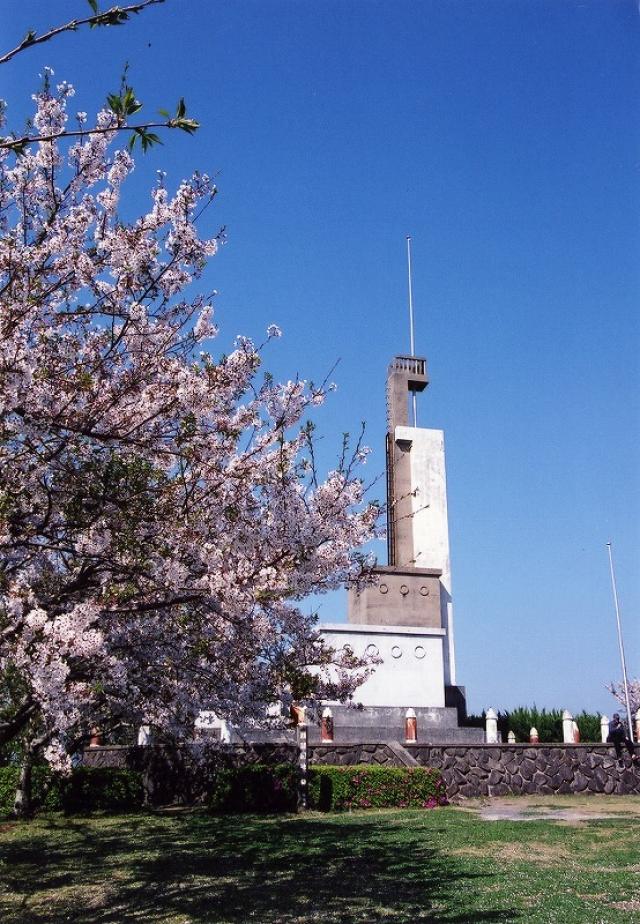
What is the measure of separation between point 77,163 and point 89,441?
306 cm

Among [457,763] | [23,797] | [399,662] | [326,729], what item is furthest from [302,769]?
[399,662]

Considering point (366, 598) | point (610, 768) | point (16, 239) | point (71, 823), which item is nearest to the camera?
point (16, 239)

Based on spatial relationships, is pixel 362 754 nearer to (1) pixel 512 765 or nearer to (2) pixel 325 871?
(1) pixel 512 765

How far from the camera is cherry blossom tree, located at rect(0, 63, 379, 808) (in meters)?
7.57

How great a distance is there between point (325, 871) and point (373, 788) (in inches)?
378

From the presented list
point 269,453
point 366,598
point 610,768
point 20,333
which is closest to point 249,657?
point 269,453

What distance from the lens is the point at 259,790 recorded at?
20.9 metres

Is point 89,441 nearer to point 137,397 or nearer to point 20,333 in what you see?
point 137,397

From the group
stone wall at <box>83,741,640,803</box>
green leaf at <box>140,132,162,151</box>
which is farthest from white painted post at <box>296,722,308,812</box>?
green leaf at <box>140,132,162,151</box>

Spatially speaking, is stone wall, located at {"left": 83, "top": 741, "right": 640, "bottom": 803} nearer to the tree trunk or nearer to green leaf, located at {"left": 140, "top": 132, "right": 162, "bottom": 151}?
the tree trunk

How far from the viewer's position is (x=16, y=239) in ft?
25.6

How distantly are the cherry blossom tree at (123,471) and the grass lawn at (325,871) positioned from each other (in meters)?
2.83

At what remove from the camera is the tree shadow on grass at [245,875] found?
30.9 ft

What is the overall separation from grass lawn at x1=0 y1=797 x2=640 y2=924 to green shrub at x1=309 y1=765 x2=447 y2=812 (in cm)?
210
